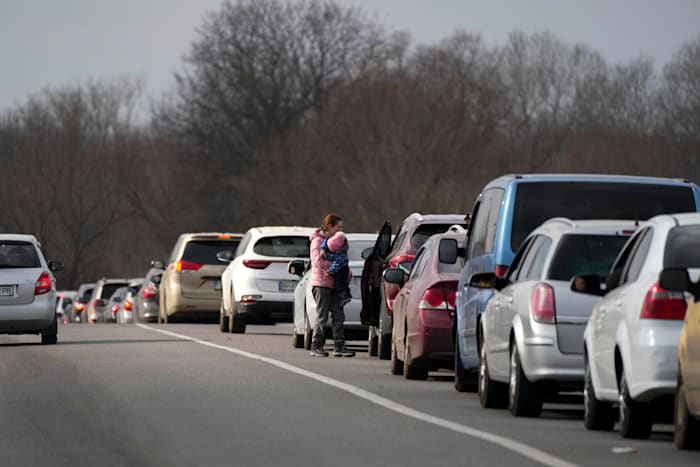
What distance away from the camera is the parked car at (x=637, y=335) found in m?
12.6

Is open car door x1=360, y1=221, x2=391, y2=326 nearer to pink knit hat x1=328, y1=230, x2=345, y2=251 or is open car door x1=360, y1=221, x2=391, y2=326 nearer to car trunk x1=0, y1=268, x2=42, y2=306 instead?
pink knit hat x1=328, y1=230, x2=345, y2=251

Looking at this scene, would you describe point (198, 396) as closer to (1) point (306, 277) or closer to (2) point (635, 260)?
(2) point (635, 260)

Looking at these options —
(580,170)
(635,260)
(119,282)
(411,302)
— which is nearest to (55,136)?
(580,170)

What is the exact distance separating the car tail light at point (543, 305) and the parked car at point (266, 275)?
1758 cm

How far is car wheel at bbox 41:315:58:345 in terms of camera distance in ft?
96.2

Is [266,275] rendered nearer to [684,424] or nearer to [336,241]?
[336,241]

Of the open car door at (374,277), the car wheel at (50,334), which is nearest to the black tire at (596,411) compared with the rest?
the open car door at (374,277)

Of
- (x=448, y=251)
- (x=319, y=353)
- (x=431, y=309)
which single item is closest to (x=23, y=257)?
(x=319, y=353)

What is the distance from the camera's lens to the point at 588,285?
14164 millimetres

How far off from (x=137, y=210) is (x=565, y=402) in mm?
93763

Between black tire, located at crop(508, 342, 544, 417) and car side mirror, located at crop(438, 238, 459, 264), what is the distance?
133 inches

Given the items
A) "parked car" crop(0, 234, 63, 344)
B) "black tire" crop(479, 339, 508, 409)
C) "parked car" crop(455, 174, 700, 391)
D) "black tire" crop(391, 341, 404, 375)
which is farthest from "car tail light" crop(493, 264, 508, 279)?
"parked car" crop(0, 234, 63, 344)

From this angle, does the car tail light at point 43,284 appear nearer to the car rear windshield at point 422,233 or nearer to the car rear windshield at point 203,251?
the car rear windshield at point 422,233

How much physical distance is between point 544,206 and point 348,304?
9440 mm
